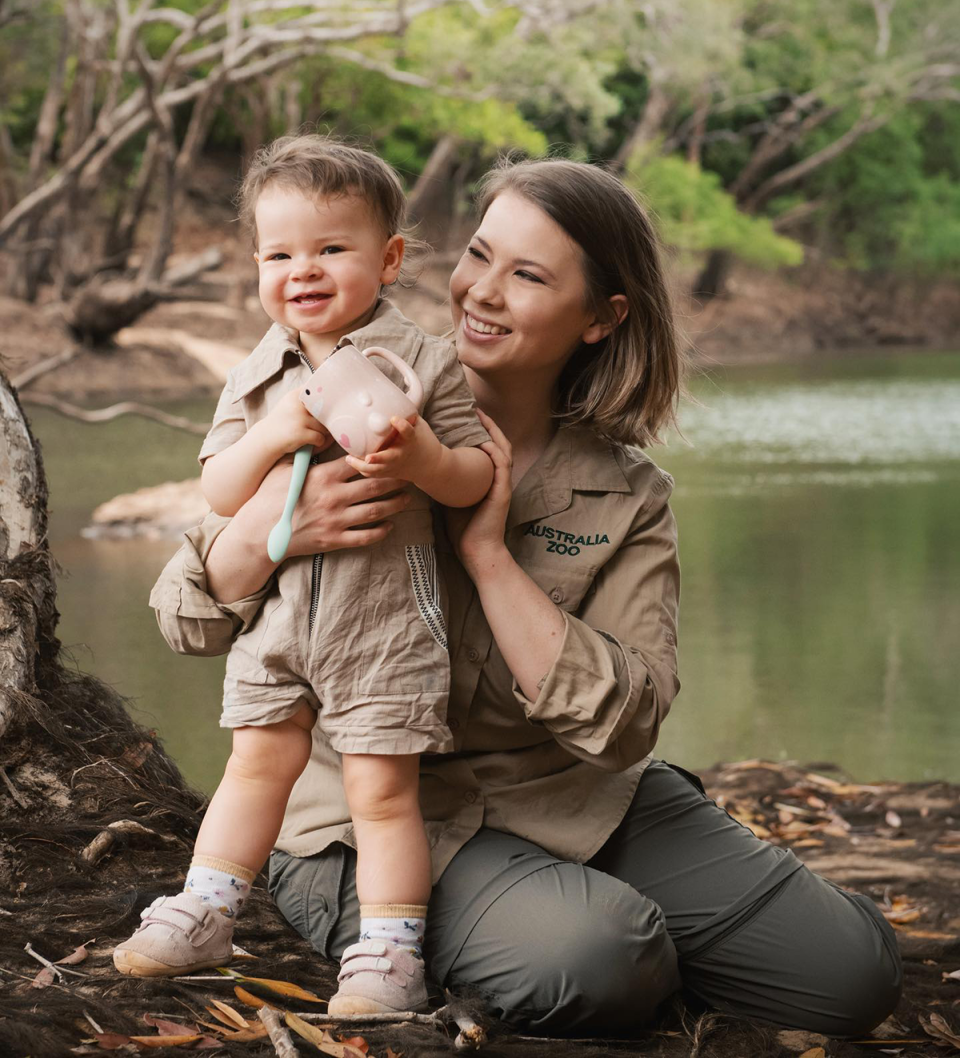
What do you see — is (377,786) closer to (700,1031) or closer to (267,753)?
(267,753)

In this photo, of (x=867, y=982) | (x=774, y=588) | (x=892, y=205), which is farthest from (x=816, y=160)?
(x=867, y=982)

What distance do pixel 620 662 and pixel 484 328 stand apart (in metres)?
0.52

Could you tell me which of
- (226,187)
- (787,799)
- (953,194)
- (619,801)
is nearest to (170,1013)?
(619,801)

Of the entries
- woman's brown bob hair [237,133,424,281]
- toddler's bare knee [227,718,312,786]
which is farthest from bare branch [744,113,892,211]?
toddler's bare knee [227,718,312,786]

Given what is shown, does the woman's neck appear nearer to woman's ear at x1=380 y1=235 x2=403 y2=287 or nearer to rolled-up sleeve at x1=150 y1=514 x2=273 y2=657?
woman's ear at x1=380 y1=235 x2=403 y2=287

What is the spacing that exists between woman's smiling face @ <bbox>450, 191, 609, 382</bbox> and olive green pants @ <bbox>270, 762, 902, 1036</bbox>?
2.26ft

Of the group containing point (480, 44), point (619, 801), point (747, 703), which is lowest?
point (747, 703)

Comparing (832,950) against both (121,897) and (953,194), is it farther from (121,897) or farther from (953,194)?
(953,194)

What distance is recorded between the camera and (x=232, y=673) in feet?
6.12

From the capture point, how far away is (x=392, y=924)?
5.81 ft

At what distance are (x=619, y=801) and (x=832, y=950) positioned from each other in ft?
1.22

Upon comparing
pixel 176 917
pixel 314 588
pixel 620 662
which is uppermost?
pixel 314 588

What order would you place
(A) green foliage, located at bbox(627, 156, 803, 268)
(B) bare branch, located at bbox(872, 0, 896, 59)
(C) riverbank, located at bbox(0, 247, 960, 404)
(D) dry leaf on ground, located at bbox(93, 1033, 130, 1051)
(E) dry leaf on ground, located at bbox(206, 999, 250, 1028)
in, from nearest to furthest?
(D) dry leaf on ground, located at bbox(93, 1033, 130, 1051) < (E) dry leaf on ground, located at bbox(206, 999, 250, 1028) < (C) riverbank, located at bbox(0, 247, 960, 404) < (A) green foliage, located at bbox(627, 156, 803, 268) < (B) bare branch, located at bbox(872, 0, 896, 59)

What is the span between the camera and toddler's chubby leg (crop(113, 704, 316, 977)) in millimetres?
1784
